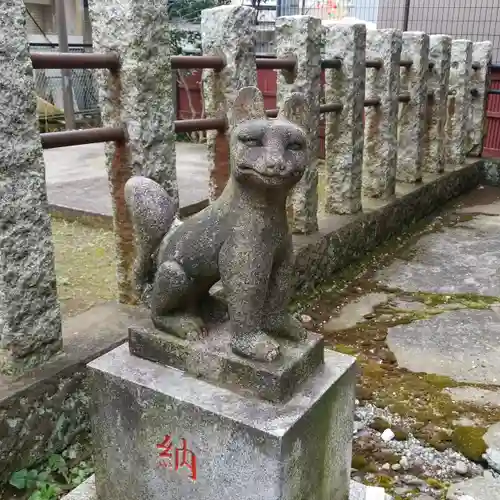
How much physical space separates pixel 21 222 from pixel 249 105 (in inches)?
38.9

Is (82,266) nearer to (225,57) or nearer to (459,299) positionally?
(225,57)

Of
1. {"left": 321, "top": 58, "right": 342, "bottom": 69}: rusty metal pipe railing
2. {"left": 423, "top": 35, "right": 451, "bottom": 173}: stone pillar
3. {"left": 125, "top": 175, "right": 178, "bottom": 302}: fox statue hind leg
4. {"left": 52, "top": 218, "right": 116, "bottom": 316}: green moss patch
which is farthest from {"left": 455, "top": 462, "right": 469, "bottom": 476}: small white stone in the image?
{"left": 423, "top": 35, "right": 451, "bottom": 173}: stone pillar

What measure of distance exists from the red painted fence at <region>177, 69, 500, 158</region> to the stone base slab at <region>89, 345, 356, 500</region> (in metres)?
6.48

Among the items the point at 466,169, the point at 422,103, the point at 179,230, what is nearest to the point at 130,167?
Answer: the point at 179,230

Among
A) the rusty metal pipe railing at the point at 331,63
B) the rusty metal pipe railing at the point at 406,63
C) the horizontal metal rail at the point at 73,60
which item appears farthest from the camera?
the rusty metal pipe railing at the point at 406,63

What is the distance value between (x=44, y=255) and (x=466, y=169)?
566cm

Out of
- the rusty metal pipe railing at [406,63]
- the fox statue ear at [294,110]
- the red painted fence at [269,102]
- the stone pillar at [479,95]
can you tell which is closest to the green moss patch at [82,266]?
the fox statue ear at [294,110]

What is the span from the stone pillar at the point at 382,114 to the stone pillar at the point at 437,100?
110 cm

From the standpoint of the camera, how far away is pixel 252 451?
1632 mm

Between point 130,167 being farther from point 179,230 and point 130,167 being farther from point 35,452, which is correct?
point 35,452

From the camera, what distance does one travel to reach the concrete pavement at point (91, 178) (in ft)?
17.9

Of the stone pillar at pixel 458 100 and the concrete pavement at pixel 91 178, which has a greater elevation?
the stone pillar at pixel 458 100

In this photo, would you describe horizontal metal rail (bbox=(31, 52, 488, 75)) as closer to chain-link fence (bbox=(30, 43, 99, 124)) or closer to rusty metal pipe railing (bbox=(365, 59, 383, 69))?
rusty metal pipe railing (bbox=(365, 59, 383, 69))

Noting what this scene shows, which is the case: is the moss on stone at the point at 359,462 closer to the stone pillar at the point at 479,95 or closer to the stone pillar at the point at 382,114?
the stone pillar at the point at 382,114
